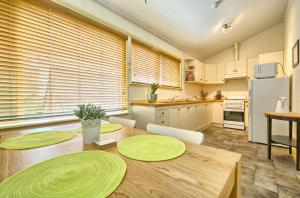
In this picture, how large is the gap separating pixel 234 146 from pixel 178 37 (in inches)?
104

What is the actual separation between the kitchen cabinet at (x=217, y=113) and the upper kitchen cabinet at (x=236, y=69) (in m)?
0.91

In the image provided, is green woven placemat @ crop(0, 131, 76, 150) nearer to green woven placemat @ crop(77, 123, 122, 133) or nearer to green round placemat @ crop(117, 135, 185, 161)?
green woven placemat @ crop(77, 123, 122, 133)

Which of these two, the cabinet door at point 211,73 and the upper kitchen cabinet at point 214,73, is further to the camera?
the cabinet door at point 211,73

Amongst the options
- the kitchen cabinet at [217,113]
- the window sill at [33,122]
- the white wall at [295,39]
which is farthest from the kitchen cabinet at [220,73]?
the window sill at [33,122]

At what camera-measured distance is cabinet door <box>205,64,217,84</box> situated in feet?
14.8

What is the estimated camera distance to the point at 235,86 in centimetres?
451

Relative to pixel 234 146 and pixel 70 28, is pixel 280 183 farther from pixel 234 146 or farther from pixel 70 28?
pixel 70 28

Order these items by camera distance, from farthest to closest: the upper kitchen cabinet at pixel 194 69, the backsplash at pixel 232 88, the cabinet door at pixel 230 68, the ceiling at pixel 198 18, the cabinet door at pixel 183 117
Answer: the backsplash at pixel 232 88 < the cabinet door at pixel 230 68 < the upper kitchen cabinet at pixel 194 69 < the cabinet door at pixel 183 117 < the ceiling at pixel 198 18

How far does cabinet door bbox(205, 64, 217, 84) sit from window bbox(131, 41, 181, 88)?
134 centimetres

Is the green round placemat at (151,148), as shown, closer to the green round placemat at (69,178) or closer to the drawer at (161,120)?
the green round placemat at (69,178)

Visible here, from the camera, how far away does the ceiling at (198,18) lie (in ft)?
7.39

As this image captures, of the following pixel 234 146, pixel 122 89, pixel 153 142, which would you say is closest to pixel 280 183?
pixel 234 146

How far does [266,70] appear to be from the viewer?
9.07 ft

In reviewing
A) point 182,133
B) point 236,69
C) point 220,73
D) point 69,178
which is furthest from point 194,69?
point 69,178
